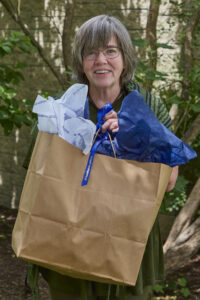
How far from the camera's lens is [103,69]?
5.37 ft

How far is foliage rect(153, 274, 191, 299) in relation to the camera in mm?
3244

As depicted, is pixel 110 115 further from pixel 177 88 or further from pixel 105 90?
pixel 177 88

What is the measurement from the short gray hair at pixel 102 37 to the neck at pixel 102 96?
0.30 ft

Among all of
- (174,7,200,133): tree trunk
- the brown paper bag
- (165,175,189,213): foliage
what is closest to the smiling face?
the brown paper bag

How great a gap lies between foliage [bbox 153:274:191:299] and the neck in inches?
79.7

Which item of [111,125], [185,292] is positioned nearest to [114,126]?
[111,125]

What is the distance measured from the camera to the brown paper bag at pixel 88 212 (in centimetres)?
136

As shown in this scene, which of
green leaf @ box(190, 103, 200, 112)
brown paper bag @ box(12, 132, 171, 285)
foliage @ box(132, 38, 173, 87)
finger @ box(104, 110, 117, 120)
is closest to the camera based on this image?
brown paper bag @ box(12, 132, 171, 285)

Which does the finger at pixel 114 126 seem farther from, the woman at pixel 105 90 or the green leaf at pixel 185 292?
the green leaf at pixel 185 292

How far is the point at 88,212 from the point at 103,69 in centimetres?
60

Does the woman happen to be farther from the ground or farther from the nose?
the ground

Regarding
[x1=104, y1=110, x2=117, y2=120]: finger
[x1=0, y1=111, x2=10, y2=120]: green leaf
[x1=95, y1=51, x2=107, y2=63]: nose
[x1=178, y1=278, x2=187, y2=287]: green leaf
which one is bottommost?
[x1=178, y1=278, x2=187, y2=287]: green leaf

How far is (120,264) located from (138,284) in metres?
0.26

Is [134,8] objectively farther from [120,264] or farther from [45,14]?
[120,264]
